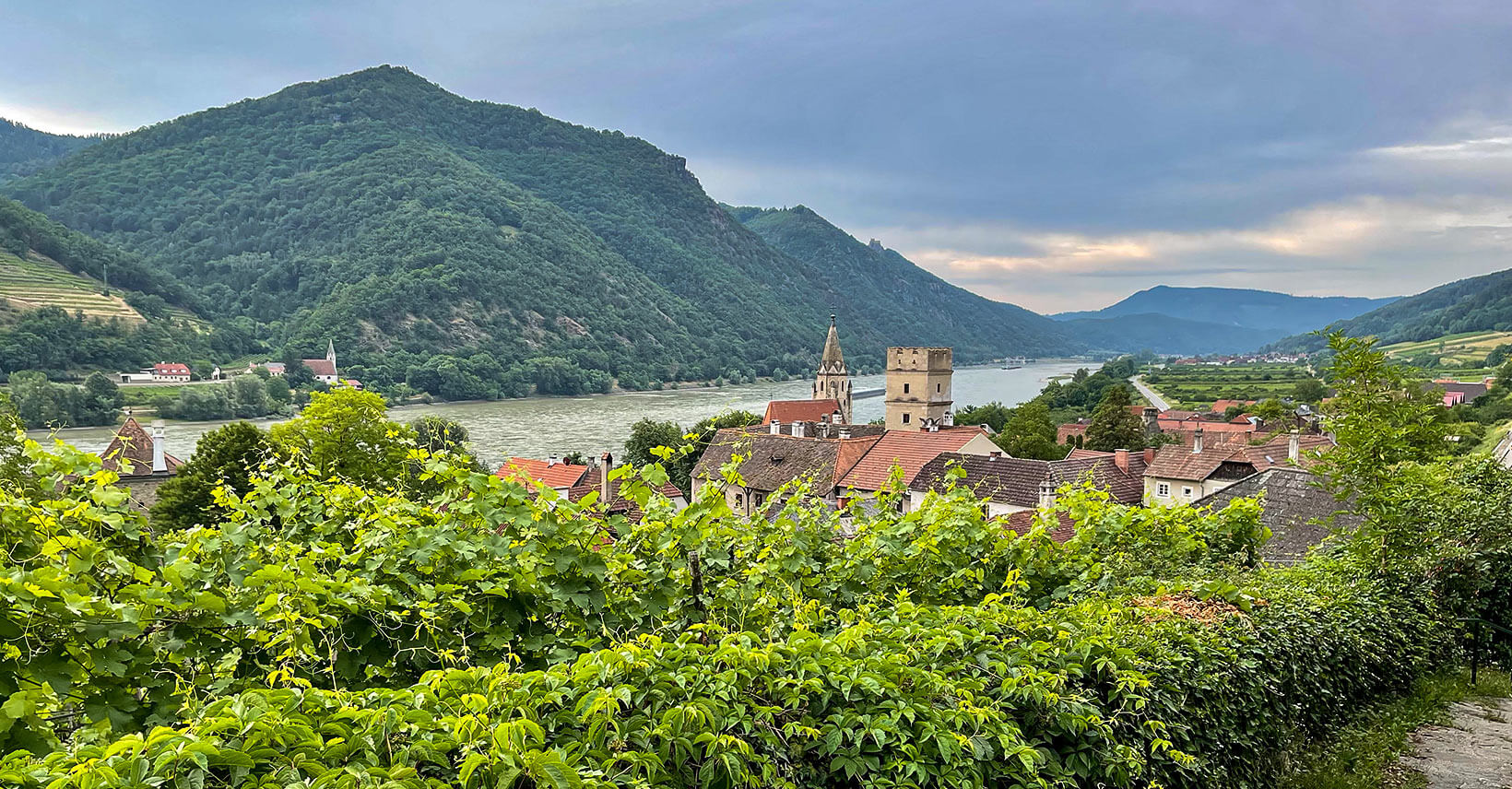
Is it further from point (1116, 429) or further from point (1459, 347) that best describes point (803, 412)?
point (1459, 347)

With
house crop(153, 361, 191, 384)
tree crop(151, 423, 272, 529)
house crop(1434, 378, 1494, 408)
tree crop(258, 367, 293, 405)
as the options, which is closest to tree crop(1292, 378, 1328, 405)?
house crop(1434, 378, 1494, 408)

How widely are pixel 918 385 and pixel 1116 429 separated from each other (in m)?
12.5

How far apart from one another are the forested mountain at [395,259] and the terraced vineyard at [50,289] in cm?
1821

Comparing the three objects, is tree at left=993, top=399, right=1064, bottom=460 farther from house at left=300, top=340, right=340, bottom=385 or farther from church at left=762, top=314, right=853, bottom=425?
house at left=300, top=340, right=340, bottom=385

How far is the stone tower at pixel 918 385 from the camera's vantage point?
5759 centimetres

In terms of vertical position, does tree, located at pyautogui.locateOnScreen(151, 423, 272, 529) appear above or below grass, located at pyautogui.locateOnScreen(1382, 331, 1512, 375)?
below

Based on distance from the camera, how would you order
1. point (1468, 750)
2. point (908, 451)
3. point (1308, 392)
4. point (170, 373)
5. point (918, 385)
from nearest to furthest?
1. point (1468, 750)
2. point (908, 451)
3. point (918, 385)
4. point (170, 373)
5. point (1308, 392)

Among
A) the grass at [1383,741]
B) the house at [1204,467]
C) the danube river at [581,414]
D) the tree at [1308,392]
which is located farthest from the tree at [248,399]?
the tree at [1308,392]

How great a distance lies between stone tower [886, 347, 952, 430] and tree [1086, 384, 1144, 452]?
922cm

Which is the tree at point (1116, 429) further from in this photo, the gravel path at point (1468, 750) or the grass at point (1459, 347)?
the grass at point (1459, 347)

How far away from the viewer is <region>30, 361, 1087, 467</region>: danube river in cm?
5662

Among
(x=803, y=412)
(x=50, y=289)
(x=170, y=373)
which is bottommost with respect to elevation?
(x=803, y=412)

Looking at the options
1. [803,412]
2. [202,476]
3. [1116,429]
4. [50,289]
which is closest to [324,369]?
[50,289]

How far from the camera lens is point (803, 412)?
59.6m
